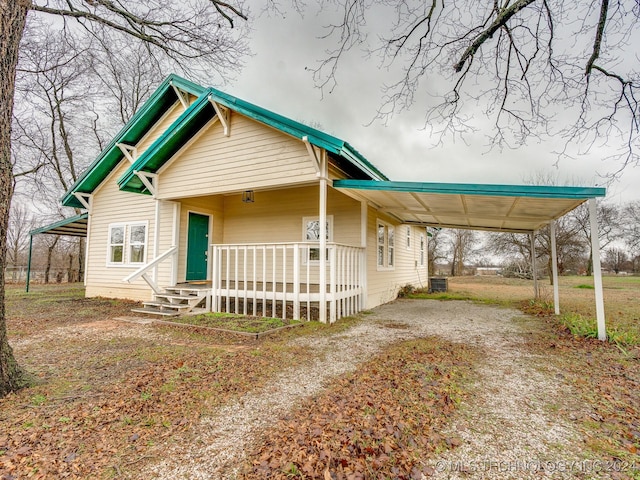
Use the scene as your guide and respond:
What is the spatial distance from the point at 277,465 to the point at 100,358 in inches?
152

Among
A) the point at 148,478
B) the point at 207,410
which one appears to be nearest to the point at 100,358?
the point at 207,410

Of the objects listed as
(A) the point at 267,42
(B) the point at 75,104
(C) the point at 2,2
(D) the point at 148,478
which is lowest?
(D) the point at 148,478

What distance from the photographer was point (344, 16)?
5316mm

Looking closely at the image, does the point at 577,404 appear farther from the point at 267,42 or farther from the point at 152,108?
the point at 152,108

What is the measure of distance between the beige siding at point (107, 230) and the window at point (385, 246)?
263 inches

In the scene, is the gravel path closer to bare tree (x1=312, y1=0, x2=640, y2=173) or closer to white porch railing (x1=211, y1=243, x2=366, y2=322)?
white porch railing (x1=211, y1=243, x2=366, y2=322)

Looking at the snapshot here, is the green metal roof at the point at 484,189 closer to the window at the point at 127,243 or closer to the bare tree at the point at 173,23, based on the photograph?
the bare tree at the point at 173,23

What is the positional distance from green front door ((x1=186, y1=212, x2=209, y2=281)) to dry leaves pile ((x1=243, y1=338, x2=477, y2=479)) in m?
7.76

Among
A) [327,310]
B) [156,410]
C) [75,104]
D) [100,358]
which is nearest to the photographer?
[156,410]

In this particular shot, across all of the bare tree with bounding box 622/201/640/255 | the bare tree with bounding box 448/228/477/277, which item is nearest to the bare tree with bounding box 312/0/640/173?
the bare tree with bounding box 448/228/477/277

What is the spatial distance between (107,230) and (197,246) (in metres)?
3.93

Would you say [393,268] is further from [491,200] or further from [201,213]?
[201,213]

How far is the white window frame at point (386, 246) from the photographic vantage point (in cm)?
1014

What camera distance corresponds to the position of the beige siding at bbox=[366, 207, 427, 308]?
9.39 metres
